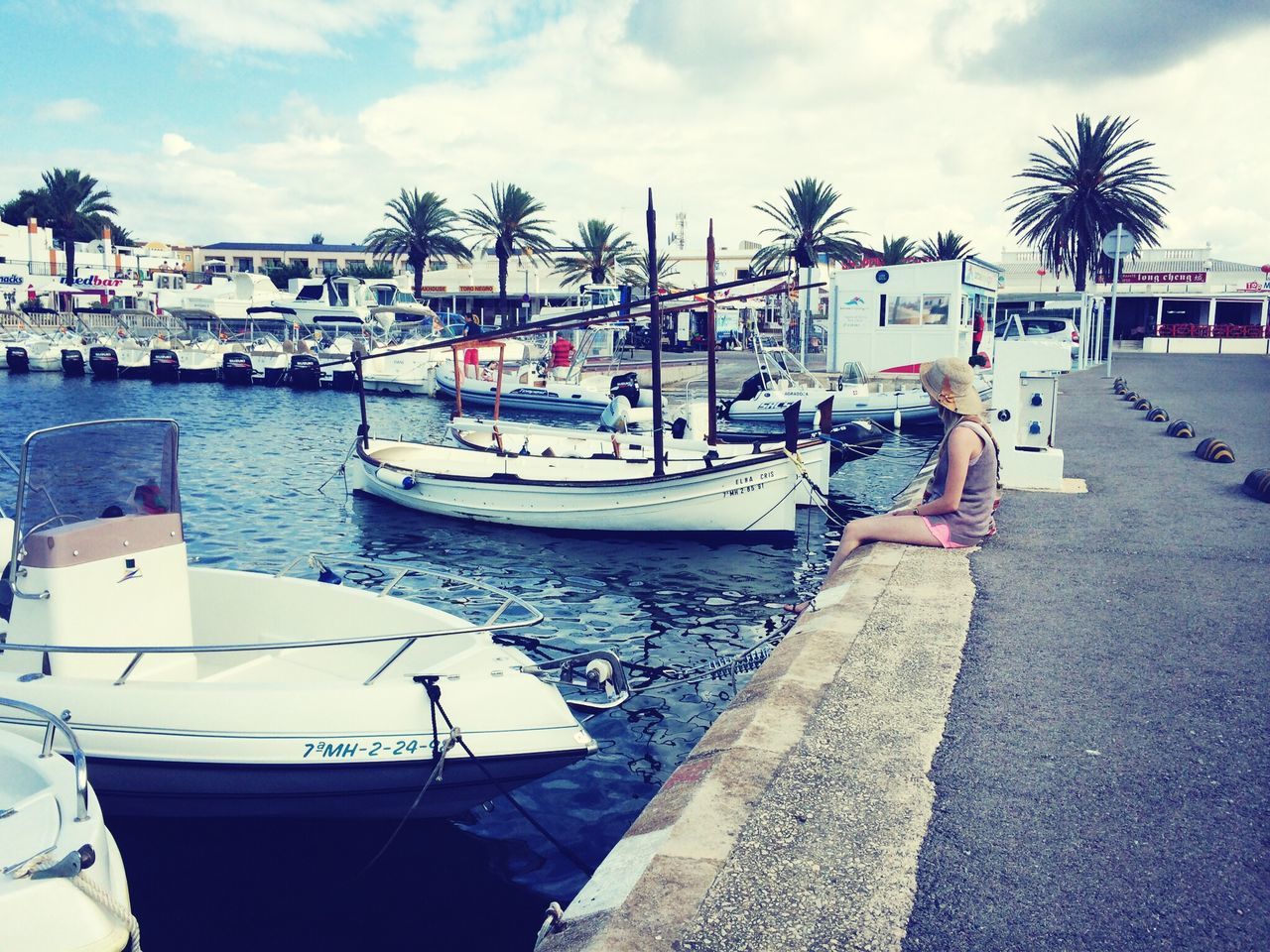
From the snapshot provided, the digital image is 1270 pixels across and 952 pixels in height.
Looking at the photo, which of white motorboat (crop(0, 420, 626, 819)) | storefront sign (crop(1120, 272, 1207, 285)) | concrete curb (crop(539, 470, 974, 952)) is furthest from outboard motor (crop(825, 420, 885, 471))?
storefront sign (crop(1120, 272, 1207, 285))

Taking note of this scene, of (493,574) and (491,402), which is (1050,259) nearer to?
(491,402)

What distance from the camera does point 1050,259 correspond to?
5181cm

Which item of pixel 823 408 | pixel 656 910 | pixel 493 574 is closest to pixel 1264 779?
pixel 656 910

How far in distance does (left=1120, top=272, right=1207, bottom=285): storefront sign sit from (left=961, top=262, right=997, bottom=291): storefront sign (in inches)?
1185

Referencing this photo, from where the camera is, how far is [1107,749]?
454 centimetres

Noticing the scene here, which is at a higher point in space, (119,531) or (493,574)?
(119,531)

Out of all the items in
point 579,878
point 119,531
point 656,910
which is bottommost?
point 579,878

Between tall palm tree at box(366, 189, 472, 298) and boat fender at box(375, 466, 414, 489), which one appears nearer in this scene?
boat fender at box(375, 466, 414, 489)

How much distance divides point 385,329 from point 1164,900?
1943 inches

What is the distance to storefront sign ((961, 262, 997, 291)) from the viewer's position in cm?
2919

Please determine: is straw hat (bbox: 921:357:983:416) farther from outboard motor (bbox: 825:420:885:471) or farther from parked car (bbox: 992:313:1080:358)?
parked car (bbox: 992:313:1080:358)

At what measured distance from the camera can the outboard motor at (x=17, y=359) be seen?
157ft

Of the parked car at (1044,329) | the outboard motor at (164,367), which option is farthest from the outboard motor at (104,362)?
the parked car at (1044,329)

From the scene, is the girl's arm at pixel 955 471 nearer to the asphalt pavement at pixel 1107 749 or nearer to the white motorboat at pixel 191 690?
the asphalt pavement at pixel 1107 749
